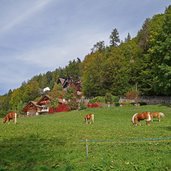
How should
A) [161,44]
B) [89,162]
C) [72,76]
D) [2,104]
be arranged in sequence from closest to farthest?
[89,162]
[161,44]
[72,76]
[2,104]

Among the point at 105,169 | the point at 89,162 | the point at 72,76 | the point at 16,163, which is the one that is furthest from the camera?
the point at 72,76

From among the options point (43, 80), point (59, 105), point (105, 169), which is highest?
→ point (43, 80)

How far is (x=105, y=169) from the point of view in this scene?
465 inches

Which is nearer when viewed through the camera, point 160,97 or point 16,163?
point 16,163

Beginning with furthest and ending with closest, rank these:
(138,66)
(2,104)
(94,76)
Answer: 1. (2,104)
2. (94,76)
3. (138,66)

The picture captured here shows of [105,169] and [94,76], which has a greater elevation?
[94,76]

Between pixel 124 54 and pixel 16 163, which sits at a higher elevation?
pixel 124 54

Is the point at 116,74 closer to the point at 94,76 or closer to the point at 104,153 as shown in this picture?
the point at 94,76

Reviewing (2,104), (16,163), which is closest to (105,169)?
(16,163)

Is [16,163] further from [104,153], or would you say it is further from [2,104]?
[2,104]

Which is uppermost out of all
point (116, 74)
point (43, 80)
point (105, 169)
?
point (43, 80)

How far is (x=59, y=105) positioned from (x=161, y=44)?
91.9 ft

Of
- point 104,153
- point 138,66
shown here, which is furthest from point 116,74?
point 104,153

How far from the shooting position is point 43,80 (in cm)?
18812
